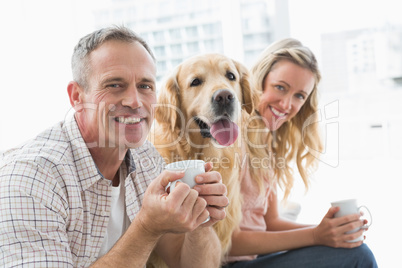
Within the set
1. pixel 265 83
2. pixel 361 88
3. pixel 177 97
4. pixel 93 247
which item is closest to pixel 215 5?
pixel 361 88

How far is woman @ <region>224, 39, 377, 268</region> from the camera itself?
1623 millimetres

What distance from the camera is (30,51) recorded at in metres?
3.94

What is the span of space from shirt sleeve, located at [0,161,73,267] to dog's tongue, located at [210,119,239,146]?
0.70m

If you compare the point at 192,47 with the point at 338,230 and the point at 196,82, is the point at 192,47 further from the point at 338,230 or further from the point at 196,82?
the point at 338,230

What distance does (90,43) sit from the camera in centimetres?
128

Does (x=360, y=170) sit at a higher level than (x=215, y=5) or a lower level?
lower

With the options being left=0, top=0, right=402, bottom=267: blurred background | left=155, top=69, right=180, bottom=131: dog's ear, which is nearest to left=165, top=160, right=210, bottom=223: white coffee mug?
left=155, top=69, right=180, bottom=131: dog's ear

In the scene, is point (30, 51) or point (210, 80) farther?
point (30, 51)

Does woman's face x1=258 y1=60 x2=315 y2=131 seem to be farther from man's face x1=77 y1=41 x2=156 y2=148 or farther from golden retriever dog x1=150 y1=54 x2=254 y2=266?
man's face x1=77 y1=41 x2=156 y2=148

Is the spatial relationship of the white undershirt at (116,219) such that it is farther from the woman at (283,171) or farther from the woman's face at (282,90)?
the woman's face at (282,90)

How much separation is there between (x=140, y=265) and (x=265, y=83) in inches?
44.4

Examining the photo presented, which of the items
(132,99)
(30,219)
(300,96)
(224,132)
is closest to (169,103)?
(224,132)

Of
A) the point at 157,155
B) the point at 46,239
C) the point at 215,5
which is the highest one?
the point at 215,5

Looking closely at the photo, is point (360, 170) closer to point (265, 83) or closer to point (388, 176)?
point (388, 176)
